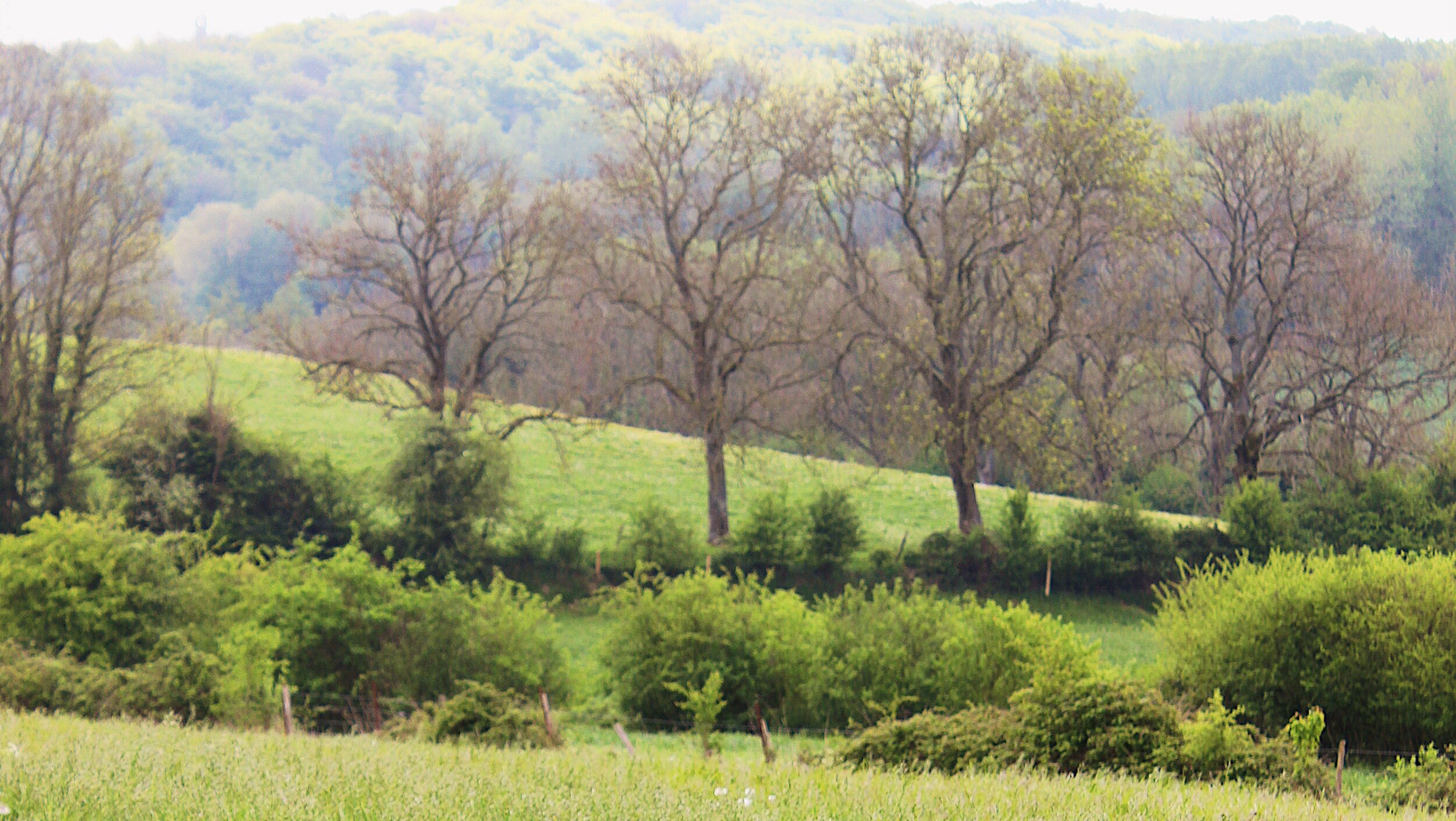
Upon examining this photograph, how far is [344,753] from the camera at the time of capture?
366 inches

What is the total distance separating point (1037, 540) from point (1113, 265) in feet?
45.7

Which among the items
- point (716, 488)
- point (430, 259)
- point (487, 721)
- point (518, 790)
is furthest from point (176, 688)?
point (430, 259)

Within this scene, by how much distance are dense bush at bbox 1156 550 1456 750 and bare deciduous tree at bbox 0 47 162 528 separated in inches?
1428

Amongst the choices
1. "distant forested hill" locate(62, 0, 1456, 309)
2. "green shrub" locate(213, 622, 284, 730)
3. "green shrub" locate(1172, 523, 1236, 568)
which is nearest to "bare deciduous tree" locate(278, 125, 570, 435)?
"distant forested hill" locate(62, 0, 1456, 309)

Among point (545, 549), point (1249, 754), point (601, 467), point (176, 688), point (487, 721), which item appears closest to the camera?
point (1249, 754)

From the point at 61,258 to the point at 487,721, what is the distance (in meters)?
34.1

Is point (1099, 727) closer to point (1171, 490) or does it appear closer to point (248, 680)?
point (248, 680)

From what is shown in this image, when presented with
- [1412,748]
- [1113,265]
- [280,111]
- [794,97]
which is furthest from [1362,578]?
[280,111]

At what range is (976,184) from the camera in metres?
42.0

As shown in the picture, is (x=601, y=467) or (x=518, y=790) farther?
(x=601, y=467)

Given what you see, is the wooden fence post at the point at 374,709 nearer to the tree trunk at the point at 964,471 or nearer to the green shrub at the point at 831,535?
the green shrub at the point at 831,535

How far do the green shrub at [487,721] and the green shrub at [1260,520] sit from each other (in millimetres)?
29894

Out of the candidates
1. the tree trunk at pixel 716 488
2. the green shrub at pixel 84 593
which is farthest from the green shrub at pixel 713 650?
the tree trunk at pixel 716 488

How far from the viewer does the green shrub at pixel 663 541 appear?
38469 mm
